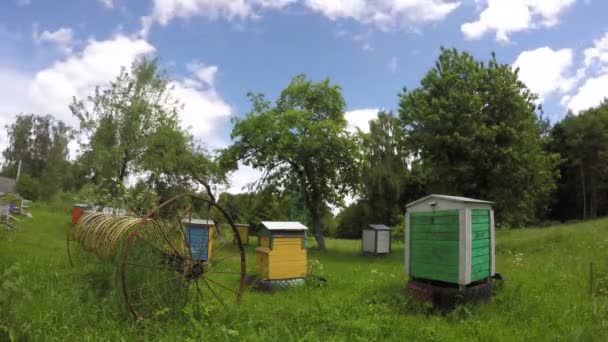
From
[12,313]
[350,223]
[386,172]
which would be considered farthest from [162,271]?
[350,223]

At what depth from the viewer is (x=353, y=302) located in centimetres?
739

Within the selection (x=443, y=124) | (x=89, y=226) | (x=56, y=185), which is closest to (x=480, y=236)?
(x=89, y=226)

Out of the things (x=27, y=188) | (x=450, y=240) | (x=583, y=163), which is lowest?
(x=450, y=240)

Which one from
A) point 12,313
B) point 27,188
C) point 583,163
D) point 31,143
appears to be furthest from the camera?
point 31,143

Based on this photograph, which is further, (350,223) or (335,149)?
(350,223)

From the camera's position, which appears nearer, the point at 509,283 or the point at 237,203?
the point at 509,283

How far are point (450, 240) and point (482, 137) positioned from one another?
12.2m

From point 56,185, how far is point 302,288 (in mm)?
39049

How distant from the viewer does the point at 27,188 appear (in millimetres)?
32312

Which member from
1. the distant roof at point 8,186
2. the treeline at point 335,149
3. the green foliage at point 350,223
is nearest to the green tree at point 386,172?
the treeline at point 335,149

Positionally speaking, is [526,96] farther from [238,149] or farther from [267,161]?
[238,149]

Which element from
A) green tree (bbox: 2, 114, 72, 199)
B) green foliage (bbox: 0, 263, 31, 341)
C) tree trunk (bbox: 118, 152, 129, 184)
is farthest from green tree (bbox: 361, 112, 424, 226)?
green tree (bbox: 2, 114, 72, 199)

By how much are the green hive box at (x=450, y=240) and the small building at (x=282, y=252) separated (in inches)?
123

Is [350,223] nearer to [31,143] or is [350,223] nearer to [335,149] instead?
[335,149]
